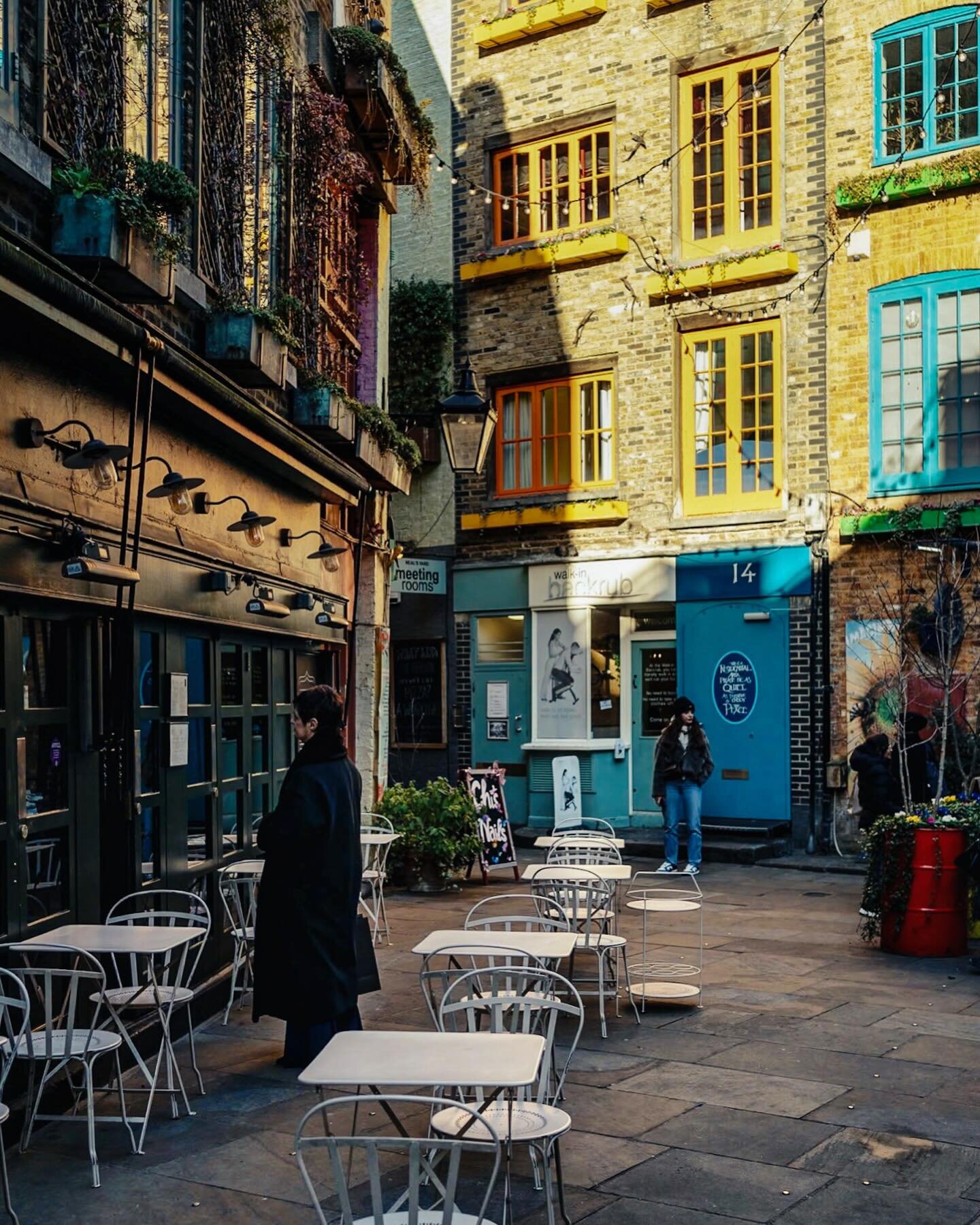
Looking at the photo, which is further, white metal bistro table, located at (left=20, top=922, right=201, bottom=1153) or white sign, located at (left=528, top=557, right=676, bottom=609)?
white sign, located at (left=528, top=557, right=676, bottom=609)

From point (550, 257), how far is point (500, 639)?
16.2ft

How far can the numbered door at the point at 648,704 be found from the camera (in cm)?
→ 1783

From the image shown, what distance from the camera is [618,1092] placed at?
260 inches

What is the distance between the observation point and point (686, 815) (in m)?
15.2

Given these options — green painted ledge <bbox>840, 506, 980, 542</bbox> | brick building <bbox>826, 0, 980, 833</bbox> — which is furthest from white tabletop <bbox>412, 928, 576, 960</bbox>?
green painted ledge <bbox>840, 506, 980, 542</bbox>

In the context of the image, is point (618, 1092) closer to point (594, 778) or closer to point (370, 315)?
point (370, 315)

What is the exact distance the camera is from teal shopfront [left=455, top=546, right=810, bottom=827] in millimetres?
16766

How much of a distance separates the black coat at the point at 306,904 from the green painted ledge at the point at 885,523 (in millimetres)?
10368

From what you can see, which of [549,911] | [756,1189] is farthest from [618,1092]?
[549,911]

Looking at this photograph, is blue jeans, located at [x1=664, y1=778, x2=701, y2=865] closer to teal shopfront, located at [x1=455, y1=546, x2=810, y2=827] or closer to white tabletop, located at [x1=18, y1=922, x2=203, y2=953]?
teal shopfront, located at [x1=455, y1=546, x2=810, y2=827]

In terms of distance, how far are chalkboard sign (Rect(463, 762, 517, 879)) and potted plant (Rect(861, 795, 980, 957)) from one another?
4750 mm

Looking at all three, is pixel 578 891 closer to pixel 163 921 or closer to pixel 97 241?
pixel 163 921

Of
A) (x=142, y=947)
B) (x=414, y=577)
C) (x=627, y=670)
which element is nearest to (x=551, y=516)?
(x=627, y=670)

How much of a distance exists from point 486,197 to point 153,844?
13.4m
